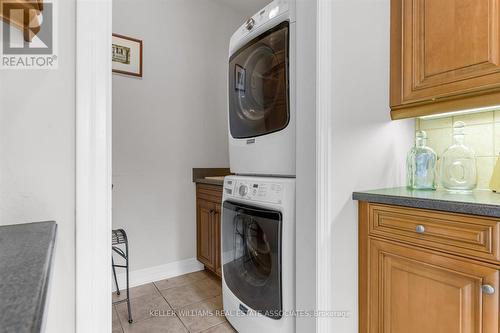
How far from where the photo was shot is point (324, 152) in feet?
3.57

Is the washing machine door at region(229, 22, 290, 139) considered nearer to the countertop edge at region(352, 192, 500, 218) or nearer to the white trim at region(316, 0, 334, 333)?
the white trim at region(316, 0, 334, 333)

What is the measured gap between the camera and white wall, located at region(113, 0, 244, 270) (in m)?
2.13

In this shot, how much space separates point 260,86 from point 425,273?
1147 mm

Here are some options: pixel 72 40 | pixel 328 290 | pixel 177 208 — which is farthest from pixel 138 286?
pixel 72 40

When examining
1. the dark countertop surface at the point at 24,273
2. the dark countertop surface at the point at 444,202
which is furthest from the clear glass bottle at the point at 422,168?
the dark countertop surface at the point at 24,273

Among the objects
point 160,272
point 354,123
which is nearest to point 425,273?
point 354,123

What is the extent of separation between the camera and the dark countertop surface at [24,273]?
25 cm

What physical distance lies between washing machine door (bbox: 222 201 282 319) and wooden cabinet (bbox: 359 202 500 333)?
39 centimetres

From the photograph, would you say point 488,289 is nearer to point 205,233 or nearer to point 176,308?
point 176,308

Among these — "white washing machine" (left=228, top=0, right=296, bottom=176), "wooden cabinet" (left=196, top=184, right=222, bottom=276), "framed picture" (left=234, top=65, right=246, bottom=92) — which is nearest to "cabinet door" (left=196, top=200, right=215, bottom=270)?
"wooden cabinet" (left=196, top=184, right=222, bottom=276)

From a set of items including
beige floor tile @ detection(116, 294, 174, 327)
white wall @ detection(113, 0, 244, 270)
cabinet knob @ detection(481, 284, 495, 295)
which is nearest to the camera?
cabinet knob @ detection(481, 284, 495, 295)

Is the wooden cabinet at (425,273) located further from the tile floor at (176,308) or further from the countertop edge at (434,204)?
the tile floor at (176,308)

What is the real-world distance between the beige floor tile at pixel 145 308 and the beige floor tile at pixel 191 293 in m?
0.06

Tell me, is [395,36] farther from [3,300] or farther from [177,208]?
[177,208]
